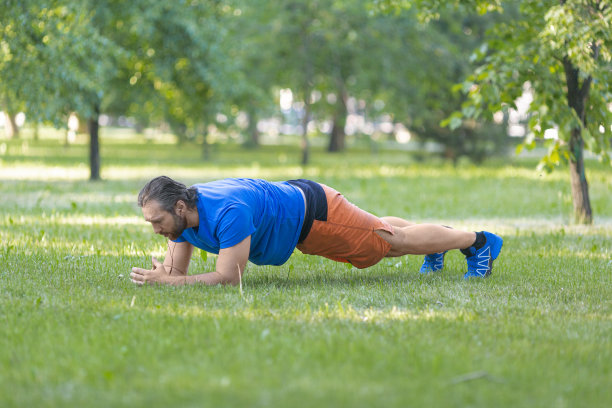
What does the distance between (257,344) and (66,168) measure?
57.6ft

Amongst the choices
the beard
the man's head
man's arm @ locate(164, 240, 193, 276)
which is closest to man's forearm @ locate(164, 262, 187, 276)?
man's arm @ locate(164, 240, 193, 276)

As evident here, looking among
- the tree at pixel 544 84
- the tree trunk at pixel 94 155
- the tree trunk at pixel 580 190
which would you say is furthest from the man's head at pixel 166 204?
the tree trunk at pixel 94 155

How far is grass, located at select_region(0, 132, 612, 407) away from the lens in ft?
11.1

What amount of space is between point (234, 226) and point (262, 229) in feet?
1.16

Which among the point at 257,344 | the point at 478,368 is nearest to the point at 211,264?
the point at 257,344

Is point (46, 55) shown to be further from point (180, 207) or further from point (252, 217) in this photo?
point (252, 217)

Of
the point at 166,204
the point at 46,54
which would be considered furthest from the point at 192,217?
the point at 46,54

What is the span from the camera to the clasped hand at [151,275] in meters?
5.31

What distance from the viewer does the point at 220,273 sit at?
5234 millimetres

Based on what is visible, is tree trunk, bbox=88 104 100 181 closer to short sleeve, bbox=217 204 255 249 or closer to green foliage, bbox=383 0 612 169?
green foliage, bbox=383 0 612 169

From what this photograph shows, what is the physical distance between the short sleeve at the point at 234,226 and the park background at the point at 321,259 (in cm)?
41

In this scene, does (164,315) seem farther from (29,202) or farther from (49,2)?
(29,202)

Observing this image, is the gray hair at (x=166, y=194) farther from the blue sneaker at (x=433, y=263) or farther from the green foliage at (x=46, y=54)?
the green foliage at (x=46, y=54)

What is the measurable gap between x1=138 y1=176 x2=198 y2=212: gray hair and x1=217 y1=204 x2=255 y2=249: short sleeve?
0.26 metres
